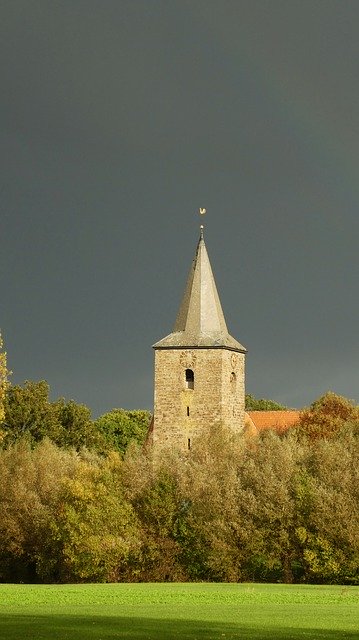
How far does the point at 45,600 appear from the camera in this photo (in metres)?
43.0

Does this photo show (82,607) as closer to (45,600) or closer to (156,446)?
(45,600)

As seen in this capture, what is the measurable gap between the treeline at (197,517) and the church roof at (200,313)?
1915 cm

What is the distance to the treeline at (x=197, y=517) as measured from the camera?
64.1 m

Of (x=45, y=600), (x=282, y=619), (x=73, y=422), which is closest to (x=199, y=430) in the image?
(x=73, y=422)

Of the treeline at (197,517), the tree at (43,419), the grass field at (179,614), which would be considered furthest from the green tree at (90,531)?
the tree at (43,419)

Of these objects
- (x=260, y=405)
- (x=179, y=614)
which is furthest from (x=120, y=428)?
(x=179, y=614)

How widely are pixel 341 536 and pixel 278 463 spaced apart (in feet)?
20.4

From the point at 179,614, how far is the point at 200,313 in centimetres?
6068

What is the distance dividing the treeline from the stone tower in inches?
641

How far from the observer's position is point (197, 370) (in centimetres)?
9294

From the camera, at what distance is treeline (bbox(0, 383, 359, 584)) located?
210 feet

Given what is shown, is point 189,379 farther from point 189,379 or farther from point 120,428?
point 120,428

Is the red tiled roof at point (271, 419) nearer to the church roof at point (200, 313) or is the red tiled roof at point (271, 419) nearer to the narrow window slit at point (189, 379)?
the narrow window slit at point (189, 379)

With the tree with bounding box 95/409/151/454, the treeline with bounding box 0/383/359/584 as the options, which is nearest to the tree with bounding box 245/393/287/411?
the tree with bounding box 95/409/151/454
